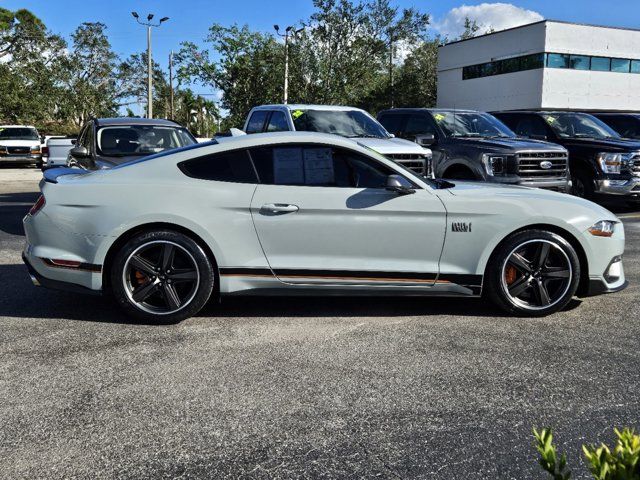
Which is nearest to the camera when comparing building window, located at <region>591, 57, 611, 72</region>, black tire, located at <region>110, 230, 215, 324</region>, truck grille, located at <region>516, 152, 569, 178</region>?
black tire, located at <region>110, 230, 215, 324</region>

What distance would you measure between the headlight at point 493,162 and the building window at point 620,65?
39.1 metres

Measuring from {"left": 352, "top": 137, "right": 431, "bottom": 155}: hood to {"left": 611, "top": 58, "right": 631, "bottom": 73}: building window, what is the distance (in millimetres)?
40144

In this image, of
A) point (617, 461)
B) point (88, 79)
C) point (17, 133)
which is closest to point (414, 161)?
point (617, 461)

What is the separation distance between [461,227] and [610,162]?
26.9ft

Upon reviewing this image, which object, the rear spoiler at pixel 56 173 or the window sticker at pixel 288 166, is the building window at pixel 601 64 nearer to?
the window sticker at pixel 288 166

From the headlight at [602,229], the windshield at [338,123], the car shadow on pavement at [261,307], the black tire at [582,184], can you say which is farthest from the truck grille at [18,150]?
the headlight at [602,229]

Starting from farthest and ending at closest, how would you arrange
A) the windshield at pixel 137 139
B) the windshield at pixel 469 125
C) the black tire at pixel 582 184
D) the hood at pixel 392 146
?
the black tire at pixel 582 184 < the windshield at pixel 469 125 < the windshield at pixel 137 139 < the hood at pixel 392 146

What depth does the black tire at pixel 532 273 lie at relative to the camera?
5055 millimetres

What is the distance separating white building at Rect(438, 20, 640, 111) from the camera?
41.9 m

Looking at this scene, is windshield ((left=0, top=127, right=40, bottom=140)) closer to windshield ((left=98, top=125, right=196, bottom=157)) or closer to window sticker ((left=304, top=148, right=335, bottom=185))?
windshield ((left=98, top=125, right=196, bottom=157))

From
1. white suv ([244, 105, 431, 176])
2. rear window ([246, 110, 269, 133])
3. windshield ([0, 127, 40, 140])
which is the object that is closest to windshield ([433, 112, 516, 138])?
white suv ([244, 105, 431, 176])

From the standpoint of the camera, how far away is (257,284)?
4.94 meters

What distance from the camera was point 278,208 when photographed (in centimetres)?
488

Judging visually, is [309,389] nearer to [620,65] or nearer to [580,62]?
[580,62]
